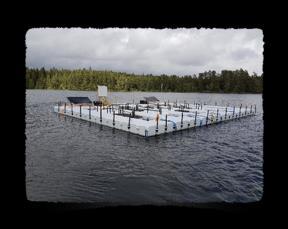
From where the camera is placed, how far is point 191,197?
62.1 ft

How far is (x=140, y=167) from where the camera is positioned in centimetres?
2527

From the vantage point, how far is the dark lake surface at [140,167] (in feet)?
62.7

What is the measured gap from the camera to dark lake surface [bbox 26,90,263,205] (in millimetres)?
19109

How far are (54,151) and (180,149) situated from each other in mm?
14025

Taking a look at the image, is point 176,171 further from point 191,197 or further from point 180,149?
point 180,149
